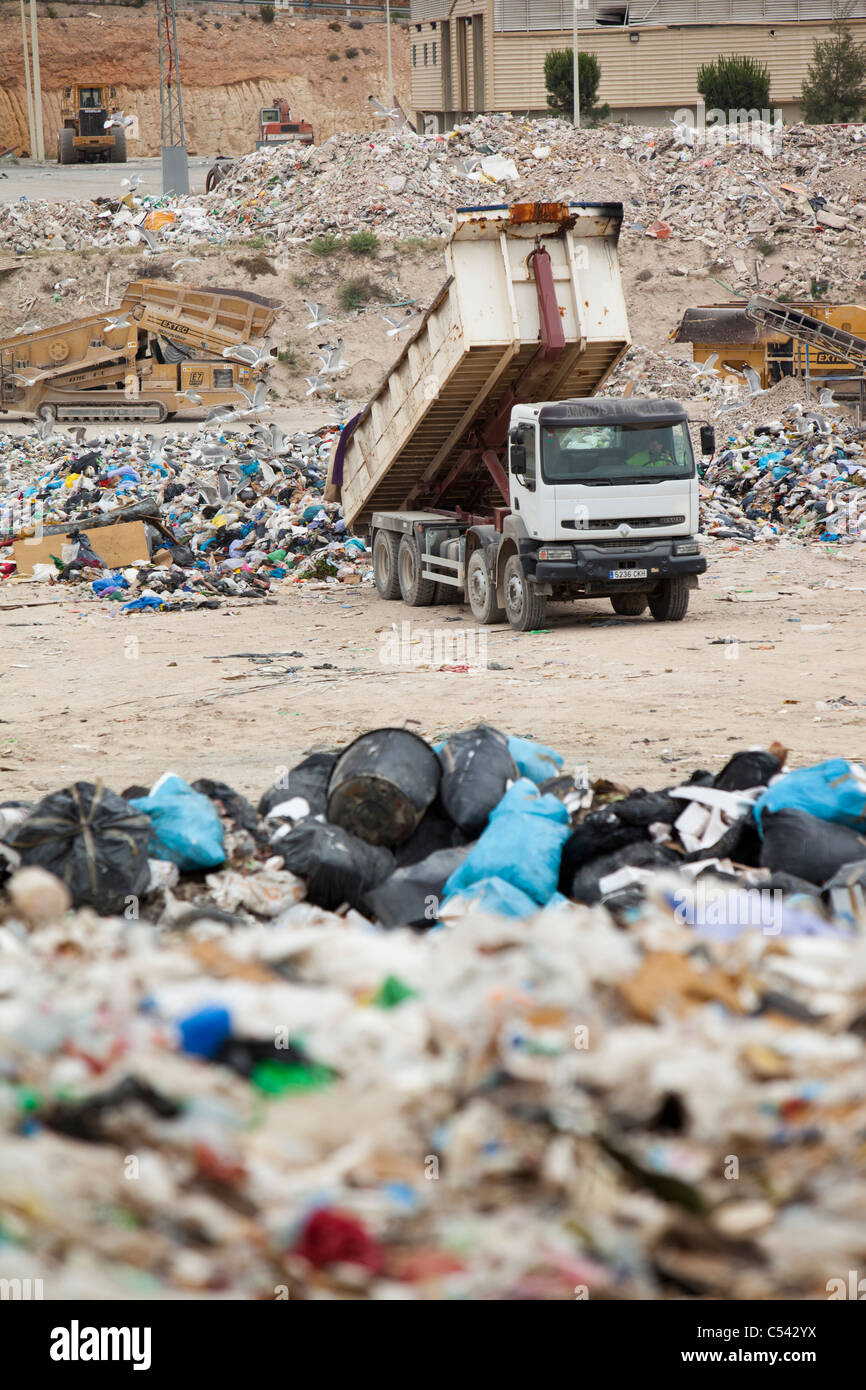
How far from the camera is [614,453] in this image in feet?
40.1

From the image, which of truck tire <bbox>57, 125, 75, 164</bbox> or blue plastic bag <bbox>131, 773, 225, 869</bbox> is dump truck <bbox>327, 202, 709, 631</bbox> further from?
truck tire <bbox>57, 125, 75, 164</bbox>

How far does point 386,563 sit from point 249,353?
1059cm

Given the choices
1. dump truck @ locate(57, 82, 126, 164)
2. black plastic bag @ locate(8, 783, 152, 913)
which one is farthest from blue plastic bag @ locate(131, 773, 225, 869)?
dump truck @ locate(57, 82, 126, 164)

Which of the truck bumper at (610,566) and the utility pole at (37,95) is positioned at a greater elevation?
the utility pole at (37,95)

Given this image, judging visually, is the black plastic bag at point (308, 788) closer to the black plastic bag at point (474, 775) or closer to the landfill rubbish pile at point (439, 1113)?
the black plastic bag at point (474, 775)

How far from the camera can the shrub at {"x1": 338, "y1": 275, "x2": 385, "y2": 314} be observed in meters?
34.9

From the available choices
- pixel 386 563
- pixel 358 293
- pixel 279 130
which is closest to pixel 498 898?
pixel 386 563

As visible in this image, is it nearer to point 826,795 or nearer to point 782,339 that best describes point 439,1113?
point 826,795

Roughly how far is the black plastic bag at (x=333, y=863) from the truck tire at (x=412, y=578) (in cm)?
803

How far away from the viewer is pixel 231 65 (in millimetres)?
62781

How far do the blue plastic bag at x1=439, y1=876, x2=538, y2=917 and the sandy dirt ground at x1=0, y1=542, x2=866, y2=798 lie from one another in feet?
7.54

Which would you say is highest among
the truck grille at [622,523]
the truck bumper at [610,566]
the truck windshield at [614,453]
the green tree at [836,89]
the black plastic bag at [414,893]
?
the green tree at [836,89]

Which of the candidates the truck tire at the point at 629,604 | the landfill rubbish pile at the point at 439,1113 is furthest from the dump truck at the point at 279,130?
the landfill rubbish pile at the point at 439,1113

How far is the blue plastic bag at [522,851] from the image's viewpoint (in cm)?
580
